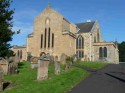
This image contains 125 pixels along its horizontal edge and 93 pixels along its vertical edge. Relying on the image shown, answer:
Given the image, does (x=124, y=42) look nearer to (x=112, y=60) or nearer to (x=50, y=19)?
(x=112, y=60)

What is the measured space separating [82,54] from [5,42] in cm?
3120

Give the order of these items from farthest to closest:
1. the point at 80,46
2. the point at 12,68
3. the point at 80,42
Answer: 1. the point at 80,42
2. the point at 80,46
3. the point at 12,68

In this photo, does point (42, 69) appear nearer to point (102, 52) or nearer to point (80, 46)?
point (102, 52)

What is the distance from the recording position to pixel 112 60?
2125 inches

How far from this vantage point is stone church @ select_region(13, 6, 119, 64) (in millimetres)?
49438

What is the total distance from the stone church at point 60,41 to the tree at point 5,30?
21257mm

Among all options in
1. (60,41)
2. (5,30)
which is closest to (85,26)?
(60,41)

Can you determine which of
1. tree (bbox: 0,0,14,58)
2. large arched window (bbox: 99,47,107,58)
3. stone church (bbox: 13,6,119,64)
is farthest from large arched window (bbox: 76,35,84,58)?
tree (bbox: 0,0,14,58)

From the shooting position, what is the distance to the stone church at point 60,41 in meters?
49.4

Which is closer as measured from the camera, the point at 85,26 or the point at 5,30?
the point at 5,30

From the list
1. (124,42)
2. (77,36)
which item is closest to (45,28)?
(77,36)

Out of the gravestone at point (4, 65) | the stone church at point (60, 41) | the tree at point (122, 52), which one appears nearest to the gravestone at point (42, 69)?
the gravestone at point (4, 65)

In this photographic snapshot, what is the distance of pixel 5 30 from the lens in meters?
25.7

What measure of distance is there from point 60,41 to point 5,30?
956 inches
